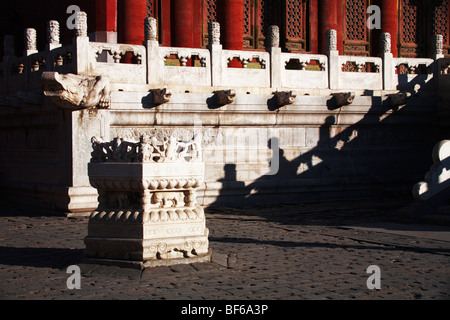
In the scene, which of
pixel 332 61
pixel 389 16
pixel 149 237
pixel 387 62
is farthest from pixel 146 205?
pixel 389 16

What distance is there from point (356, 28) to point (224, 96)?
947 centimetres

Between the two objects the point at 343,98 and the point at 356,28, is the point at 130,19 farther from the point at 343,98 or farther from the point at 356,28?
the point at 356,28

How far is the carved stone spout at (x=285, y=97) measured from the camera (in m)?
12.3

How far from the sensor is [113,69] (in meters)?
11.5

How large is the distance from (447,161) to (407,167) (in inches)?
149

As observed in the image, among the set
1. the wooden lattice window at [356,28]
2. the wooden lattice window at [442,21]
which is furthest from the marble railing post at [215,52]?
the wooden lattice window at [442,21]

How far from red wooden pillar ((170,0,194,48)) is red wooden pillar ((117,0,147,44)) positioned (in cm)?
179

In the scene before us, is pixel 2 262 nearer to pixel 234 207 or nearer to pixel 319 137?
pixel 234 207

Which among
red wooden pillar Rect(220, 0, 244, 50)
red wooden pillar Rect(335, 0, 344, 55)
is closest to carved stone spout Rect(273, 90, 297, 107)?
red wooden pillar Rect(220, 0, 244, 50)

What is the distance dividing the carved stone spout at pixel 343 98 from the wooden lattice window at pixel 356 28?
699cm

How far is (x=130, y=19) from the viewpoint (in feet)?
49.0
